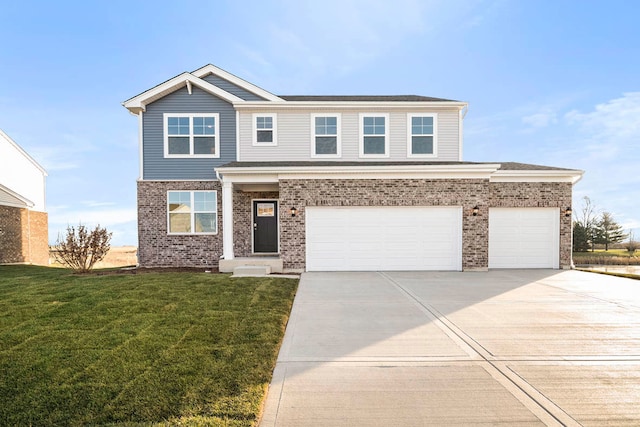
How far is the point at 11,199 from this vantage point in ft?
49.0

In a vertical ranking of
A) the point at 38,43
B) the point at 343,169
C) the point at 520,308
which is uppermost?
the point at 38,43

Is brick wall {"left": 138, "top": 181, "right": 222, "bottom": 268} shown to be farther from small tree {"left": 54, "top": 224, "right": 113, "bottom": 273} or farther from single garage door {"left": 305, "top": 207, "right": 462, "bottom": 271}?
single garage door {"left": 305, "top": 207, "right": 462, "bottom": 271}

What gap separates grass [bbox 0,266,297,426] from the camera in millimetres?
2689

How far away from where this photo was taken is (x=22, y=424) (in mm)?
2531

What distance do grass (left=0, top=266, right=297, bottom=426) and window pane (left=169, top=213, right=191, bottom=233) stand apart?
4.88m

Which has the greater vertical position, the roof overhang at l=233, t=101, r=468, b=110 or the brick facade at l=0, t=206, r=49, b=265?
the roof overhang at l=233, t=101, r=468, b=110

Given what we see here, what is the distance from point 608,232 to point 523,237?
56.2 ft

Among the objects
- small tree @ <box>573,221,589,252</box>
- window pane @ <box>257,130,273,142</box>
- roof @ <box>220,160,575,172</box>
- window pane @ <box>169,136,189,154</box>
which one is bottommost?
small tree @ <box>573,221,589,252</box>

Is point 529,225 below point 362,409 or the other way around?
the other way around


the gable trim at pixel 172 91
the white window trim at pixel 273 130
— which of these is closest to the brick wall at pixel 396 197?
the white window trim at pixel 273 130

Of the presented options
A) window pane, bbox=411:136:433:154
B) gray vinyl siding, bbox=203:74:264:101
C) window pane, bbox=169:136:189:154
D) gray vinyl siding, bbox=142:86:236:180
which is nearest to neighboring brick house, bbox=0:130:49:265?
gray vinyl siding, bbox=142:86:236:180

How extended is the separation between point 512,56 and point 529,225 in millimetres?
8160

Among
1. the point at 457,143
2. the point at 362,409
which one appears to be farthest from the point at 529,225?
the point at 362,409

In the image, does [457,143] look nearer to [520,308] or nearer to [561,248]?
[561,248]
